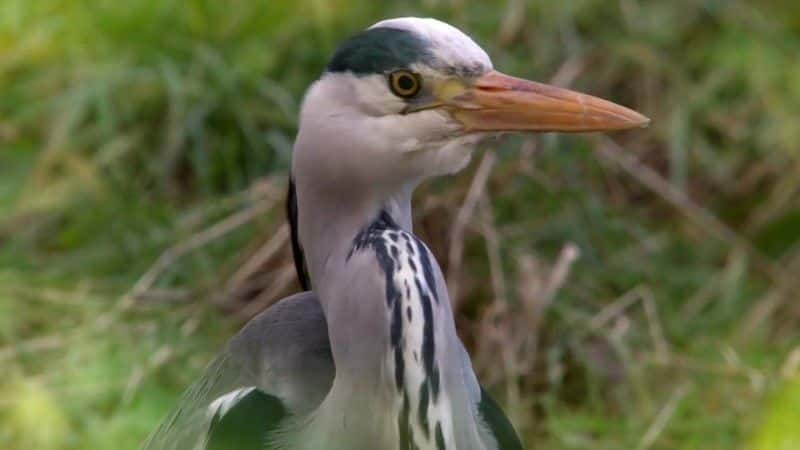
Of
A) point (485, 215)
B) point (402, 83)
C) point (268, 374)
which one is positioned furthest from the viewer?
point (485, 215)

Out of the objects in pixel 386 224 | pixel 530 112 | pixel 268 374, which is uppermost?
pixel 530 112

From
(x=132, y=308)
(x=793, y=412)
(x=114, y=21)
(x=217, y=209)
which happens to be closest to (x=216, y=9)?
(x=114, y=21)

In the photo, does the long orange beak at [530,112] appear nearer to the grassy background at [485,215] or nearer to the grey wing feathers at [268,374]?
the grey wing feathers at [268,374]

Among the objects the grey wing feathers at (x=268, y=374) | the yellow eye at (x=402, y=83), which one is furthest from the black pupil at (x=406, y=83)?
the grey wing feathers at (x=268, y=374)

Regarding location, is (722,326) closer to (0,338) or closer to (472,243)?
(472,243)

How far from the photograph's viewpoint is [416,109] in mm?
2297

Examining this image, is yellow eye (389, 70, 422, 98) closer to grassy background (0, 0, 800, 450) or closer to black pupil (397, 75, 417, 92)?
black pupil (397, 75, 417, 92)

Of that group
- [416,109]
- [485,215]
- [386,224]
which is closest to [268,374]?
[386,224]

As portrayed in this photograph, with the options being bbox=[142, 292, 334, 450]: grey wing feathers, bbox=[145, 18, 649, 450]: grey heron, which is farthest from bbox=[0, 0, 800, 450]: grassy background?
bbox=[145, 18, 649, 450]: grey heron

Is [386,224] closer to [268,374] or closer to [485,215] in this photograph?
[268,374]

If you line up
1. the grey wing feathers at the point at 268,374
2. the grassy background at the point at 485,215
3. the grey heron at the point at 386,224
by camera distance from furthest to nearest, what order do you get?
1. the grassy background at the point at 485,215
2. the grey wing feathers at the point at 268,374
3. the grey heron at the point at 386,224

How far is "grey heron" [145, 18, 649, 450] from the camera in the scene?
88.4 inches

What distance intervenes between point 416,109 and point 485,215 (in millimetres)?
1667

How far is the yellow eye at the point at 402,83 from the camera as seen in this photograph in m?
2.29
